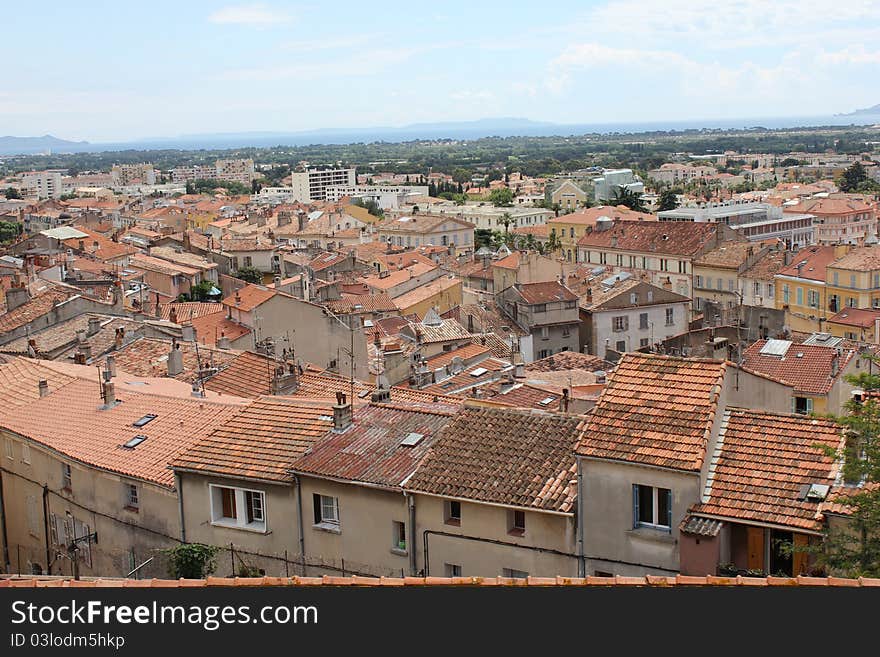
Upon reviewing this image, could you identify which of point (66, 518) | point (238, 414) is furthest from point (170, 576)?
point (66, 518)

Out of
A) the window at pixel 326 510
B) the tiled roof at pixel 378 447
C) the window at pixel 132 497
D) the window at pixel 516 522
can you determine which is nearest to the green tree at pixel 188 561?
the window at pixel 326 510

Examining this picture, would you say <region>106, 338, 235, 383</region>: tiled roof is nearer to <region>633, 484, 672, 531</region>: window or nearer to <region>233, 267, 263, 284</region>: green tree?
<region>633, 484, 672, 531</region>: window

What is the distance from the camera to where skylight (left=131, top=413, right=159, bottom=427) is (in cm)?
2417

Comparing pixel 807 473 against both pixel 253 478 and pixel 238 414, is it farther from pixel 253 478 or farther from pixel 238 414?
pixel 238 414

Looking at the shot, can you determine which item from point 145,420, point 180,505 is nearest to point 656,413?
point 180,505

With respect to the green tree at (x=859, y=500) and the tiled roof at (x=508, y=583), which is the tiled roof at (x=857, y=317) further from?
the tiled roof at (x=508, y=583)

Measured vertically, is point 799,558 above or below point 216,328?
above

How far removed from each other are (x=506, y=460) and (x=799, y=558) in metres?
4.98

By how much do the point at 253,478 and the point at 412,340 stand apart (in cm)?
2571

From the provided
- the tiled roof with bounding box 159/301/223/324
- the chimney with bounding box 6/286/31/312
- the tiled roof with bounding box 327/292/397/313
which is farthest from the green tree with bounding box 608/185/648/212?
the chimney with bounding box 6/286/31/312

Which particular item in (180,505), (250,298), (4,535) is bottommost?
(4,535)

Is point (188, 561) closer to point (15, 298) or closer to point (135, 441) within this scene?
point (135, 441)

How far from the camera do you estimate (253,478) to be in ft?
65.2

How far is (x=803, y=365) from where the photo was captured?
34.2 meters
